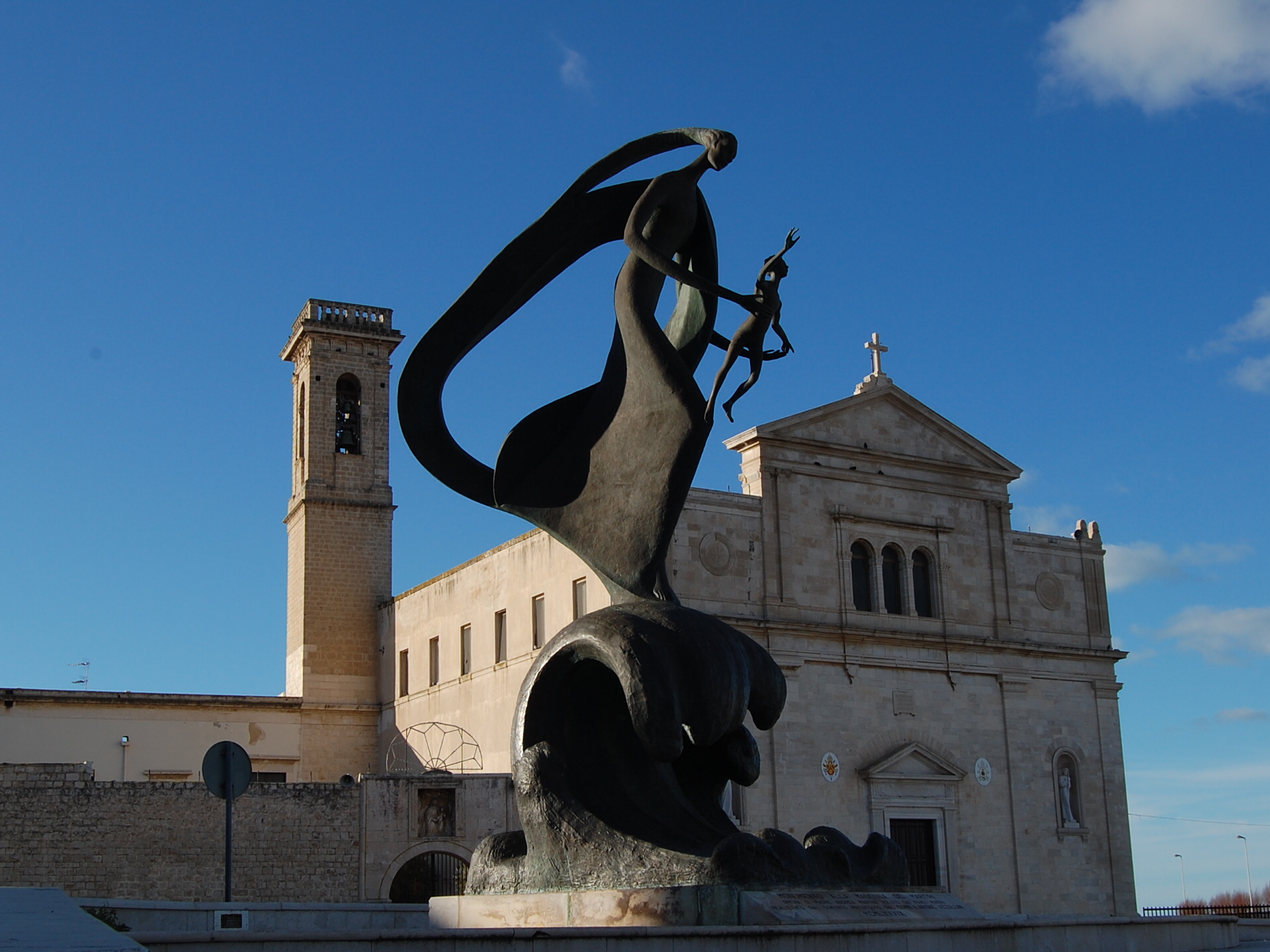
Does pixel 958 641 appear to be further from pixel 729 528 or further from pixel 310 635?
pixel 310 635

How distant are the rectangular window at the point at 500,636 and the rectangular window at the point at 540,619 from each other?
140 cm

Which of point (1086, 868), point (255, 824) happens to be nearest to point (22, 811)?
point (255, 824)

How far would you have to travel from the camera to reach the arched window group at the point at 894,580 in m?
28.5

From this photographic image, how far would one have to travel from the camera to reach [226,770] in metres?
10.3

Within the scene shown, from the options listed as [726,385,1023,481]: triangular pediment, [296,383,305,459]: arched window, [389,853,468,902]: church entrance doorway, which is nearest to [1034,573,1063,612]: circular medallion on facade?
[726,385,1023,481]: triangular pediment

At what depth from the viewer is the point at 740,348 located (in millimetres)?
8797

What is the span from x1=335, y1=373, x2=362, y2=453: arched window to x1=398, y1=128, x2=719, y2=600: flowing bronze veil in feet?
87.8

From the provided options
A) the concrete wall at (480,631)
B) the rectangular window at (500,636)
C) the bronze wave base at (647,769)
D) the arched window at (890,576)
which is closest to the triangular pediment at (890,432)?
the arched window at (890,576)

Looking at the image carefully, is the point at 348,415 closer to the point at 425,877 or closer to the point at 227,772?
the point at 425,877

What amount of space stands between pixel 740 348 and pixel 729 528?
59.5 ft

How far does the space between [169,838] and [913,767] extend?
13172mm

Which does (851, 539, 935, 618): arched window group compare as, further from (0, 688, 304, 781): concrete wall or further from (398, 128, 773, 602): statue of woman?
(398, 128, 773, 602): statue of woman

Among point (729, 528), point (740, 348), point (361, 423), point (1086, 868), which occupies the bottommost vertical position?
point (1086, 868)

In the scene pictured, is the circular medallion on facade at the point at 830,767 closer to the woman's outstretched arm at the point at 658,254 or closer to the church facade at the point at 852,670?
the church facade at the point at 852,670
